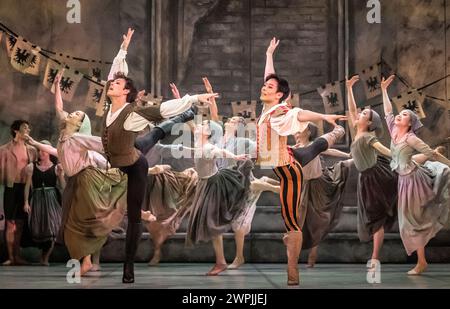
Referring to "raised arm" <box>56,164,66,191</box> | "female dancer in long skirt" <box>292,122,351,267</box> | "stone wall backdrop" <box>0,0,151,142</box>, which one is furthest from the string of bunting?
"female dancer in long skirt" <box>292,122,351,267</box>

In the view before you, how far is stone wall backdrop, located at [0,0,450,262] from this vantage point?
977 centimetres

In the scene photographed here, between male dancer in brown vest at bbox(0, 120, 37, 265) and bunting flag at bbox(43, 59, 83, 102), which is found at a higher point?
bunting flag at bbox(43, 59, 83, 102)

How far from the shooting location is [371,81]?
9.66 m

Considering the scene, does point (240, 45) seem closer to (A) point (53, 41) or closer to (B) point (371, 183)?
(A) point (53, 41)

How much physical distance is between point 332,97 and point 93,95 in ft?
8.88

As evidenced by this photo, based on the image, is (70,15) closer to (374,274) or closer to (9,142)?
(9,142)

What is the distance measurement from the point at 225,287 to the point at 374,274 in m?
1.57

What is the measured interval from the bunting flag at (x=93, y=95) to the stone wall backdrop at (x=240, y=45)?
0.23 m

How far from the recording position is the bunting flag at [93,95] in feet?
31.1

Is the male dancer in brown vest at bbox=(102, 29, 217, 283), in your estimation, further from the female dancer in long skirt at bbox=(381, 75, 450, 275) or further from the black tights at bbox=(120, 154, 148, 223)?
the female dancer in long skirt at bbox=(381, 75, 450, 275)

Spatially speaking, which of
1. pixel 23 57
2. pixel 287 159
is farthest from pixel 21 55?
pixel 287 159

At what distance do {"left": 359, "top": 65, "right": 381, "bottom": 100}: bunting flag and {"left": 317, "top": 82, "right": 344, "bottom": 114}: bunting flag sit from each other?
0.98 feet

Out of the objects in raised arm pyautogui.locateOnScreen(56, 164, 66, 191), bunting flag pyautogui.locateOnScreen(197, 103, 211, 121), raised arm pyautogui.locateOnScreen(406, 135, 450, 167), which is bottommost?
raised arm pyautogui.locateOnScreen(56, 164, 66, 191)

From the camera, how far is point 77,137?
759 centimetres
